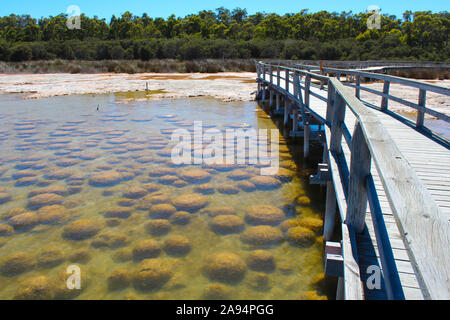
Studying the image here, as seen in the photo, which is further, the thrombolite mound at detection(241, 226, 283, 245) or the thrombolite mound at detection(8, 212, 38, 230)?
the thrombolite mound at detection(8, 212, 38, 230)

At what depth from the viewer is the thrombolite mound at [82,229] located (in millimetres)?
5039

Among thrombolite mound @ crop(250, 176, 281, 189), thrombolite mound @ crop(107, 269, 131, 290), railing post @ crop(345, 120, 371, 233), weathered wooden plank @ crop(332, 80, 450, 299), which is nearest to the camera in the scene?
weathered wooden plank @ crop(332, 80, 450, 299)

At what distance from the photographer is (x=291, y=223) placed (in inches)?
209

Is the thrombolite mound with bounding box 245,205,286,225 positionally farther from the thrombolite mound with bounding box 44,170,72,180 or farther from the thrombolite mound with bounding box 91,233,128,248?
the thrombolite mound with bounding box 44,170,72,180

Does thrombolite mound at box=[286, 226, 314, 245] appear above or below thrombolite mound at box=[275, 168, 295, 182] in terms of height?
below

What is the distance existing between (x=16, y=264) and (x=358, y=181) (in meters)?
4.07

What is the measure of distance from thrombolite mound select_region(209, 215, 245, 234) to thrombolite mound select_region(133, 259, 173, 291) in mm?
1050

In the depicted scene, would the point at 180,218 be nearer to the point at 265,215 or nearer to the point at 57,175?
the point at 265,215

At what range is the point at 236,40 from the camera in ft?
198

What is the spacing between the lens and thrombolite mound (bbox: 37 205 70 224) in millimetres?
5488

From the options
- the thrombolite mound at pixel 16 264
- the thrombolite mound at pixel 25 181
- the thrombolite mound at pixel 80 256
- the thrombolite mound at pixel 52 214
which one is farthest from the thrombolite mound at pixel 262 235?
the thrombolite mound at pixel 25 181

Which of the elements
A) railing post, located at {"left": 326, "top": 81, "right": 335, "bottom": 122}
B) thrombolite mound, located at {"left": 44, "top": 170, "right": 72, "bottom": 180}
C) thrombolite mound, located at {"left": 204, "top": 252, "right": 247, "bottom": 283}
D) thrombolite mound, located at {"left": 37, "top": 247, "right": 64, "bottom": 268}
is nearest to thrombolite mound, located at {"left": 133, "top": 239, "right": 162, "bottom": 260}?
thrombolite mound, located at {"left": 204, "top": 252, "right": 247, "bottom": 283}

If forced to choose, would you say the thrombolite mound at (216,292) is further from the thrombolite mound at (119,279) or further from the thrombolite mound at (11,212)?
the thrombolite mound at (11,212)
